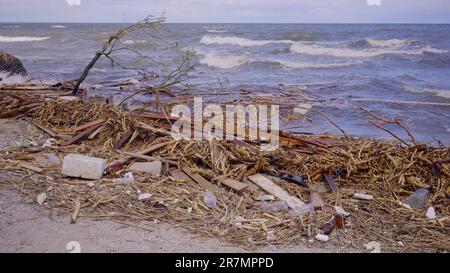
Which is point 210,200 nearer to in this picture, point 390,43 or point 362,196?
point 362,196

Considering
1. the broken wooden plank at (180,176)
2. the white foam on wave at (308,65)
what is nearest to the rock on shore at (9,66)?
the broken wooden plank at (180,176)

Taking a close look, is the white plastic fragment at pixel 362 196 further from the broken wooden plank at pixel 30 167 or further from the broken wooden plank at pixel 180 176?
the broken wooden plank at pixel 30 167

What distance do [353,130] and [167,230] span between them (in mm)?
4987

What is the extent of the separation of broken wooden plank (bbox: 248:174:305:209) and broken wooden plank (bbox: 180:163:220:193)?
49 cm

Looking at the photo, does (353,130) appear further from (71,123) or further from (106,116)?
(71,123)

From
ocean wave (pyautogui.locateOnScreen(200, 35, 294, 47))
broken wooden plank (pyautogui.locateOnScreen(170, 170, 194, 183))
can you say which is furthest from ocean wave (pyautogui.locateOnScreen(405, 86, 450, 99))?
ocean wave (pyautogui.locateOnScreen(200, 35, 294, 47))

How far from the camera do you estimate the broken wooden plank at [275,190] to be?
404cm

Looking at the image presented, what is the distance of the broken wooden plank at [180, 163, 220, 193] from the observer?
4.25 m

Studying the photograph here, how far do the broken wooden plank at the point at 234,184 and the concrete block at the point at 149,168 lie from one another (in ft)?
2.42

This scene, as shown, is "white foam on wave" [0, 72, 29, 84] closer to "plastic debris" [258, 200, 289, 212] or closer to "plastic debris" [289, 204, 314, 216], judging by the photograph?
"plastic debris" [258, 200, 289, 212]

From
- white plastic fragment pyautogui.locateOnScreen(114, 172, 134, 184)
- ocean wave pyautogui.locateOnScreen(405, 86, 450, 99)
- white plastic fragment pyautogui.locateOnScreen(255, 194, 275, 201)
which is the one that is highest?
ocean wave pyautogui.locateOnScreen(405, 86, 450, 99)

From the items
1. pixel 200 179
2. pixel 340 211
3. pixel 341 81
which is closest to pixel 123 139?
pixel 200 179
